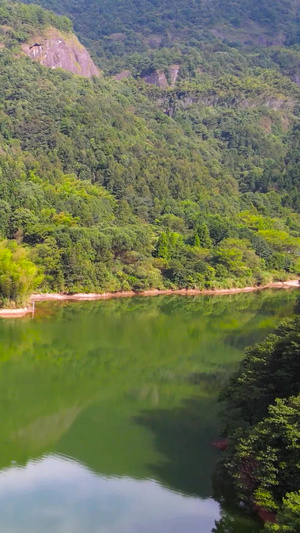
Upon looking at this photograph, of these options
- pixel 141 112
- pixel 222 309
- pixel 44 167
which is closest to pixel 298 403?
pixel 222 309

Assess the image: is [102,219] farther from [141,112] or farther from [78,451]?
[141,112]

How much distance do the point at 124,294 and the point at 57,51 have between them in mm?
73443

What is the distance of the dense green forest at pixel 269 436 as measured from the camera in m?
15.9

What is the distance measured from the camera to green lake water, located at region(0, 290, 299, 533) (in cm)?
1736

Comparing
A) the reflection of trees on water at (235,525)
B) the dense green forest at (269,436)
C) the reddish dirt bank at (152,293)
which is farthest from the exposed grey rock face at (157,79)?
the reflection of trees on water at (235,525)

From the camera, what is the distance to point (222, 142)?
126 meters

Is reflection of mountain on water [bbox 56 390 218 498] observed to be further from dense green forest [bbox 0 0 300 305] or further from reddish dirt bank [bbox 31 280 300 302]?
reddish dirt bank [bbox 31 280 300 302]

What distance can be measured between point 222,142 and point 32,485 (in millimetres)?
112626

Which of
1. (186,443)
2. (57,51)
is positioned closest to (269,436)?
(186,443)

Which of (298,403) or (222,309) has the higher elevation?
(298,403)

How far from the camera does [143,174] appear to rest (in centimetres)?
8400

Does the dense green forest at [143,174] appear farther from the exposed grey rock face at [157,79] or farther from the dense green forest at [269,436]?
the dense green forest at [269,436]

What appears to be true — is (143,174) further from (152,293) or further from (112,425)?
(112,425)

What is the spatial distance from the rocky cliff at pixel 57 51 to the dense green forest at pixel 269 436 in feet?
334
